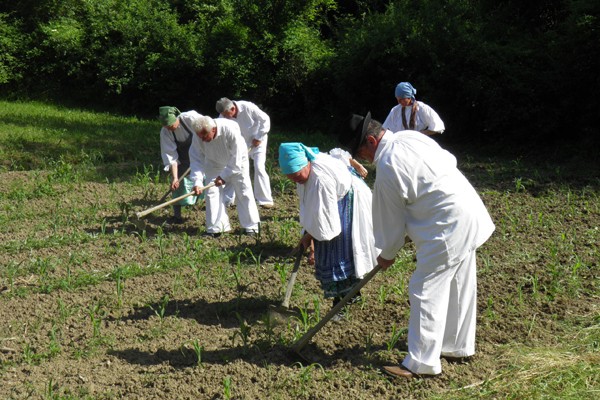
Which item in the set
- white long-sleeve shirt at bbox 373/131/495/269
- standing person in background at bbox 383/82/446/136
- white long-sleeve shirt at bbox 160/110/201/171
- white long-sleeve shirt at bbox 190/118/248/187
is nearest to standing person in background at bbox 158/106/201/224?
white long-sleeve shirt at bbox 160/110/201/171

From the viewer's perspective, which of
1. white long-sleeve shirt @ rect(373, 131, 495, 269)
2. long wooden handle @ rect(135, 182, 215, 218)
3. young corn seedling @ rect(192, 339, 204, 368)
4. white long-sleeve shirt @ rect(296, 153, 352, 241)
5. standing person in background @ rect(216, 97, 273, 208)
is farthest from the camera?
standing person in background @ rect(216, 97, 273, 208)

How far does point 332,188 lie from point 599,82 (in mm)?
8525

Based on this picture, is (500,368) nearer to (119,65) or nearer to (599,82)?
(599,82)

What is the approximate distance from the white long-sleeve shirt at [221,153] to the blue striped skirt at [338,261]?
108 inches

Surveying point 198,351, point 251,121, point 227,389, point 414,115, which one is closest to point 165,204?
point 251,121

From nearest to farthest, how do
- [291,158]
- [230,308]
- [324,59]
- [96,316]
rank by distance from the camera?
1. [291,158]
2. [96,316]
3. [230,308]
4. [324,59]

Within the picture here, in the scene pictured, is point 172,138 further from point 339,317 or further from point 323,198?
point 339,317

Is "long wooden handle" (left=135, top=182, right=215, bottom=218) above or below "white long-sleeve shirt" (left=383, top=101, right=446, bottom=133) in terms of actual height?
below

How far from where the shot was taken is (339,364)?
5.54 m

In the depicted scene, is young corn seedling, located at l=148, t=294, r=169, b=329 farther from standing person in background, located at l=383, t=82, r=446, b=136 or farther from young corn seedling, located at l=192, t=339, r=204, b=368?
standing person in background, located at l=383, t=82, r=446, b=136

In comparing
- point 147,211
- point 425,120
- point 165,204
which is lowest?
point 147,211

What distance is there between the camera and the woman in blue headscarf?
6059 mm

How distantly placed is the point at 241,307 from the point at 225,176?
248cm

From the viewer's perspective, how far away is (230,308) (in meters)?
6.64
